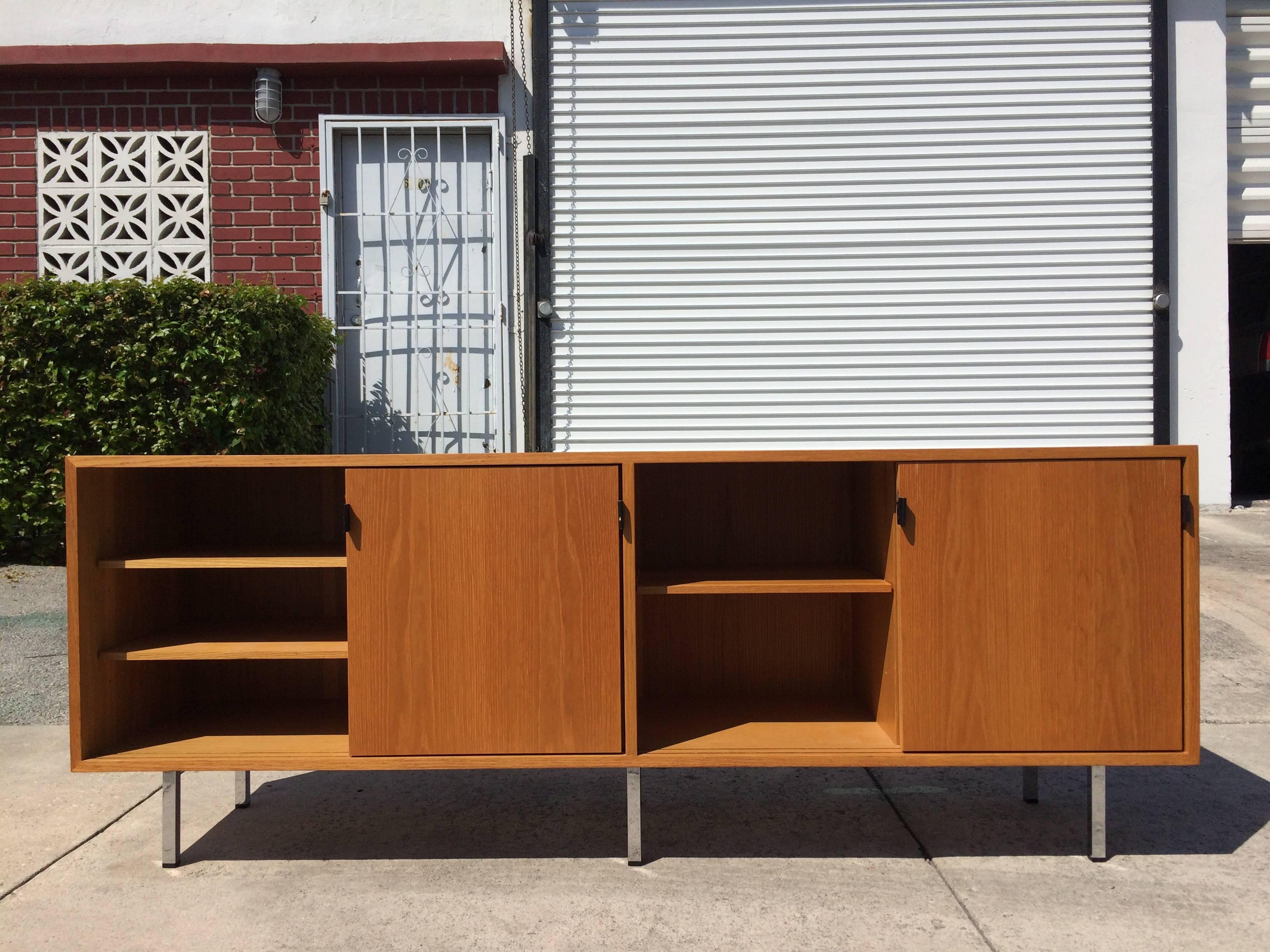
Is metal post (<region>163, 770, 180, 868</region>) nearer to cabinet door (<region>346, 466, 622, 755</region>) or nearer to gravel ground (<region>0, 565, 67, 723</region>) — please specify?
cabinet door (<region>346, 466, 622, 755</region>)

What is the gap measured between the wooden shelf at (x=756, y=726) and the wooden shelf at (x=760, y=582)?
0.38 meters

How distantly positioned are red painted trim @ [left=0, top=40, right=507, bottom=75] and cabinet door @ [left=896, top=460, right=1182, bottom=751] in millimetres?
4956

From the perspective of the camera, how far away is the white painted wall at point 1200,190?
6285mm

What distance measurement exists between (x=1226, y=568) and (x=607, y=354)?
12.1 ft

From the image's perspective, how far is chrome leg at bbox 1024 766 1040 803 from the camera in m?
2.97

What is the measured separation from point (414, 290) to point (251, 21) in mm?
2042

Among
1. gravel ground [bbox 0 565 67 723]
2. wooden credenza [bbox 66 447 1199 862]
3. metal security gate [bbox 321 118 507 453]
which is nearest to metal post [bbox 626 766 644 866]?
wooden credenza [bbox 66 447 1199 862]

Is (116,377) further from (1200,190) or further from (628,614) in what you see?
(1200,190)

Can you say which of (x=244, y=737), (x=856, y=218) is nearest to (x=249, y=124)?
(x=856, y=218)

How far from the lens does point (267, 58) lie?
6309mm

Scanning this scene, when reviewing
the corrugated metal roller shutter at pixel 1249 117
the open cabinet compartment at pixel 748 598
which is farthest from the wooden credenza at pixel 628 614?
the corrugated metal roller shutter at pixel 1249 117

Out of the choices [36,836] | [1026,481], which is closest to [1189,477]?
[1026,481]

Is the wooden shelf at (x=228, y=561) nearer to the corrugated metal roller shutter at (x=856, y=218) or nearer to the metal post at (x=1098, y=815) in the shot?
the metal post at (x=1098, y=815)

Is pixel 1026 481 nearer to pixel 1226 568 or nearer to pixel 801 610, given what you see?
pixel 801 610
